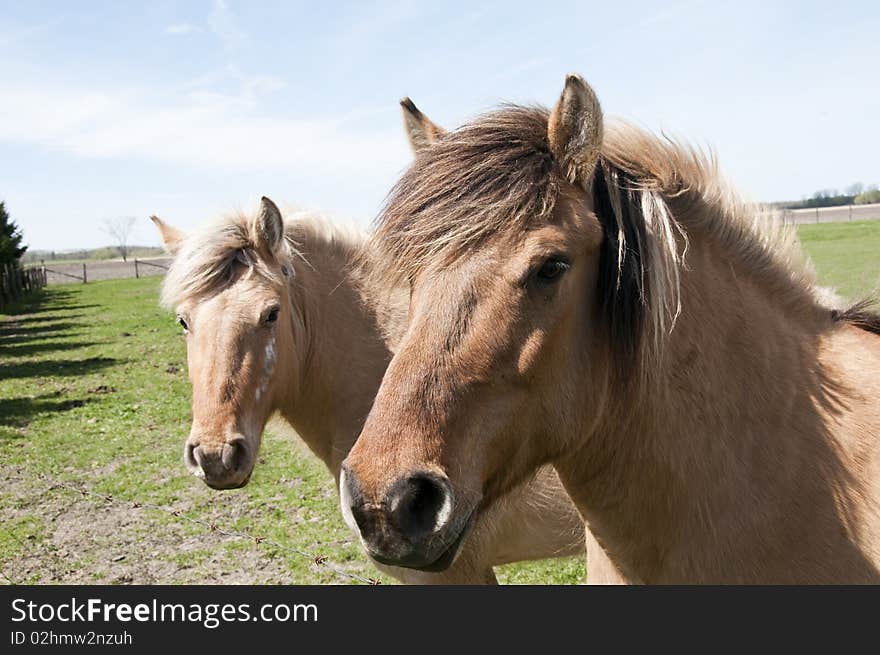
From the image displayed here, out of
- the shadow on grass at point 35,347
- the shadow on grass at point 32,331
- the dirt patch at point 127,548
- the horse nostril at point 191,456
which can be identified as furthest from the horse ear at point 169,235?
the shadow on grass at point 32,331

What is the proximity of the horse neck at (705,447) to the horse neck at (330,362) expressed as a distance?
232 cm

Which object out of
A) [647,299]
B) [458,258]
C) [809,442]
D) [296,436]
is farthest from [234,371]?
[809,442]

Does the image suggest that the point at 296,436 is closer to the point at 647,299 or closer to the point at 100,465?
the point at 647,299

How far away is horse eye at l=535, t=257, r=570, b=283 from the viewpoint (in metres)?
1.94

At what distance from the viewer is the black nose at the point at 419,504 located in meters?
1.69

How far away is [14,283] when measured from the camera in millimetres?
37500

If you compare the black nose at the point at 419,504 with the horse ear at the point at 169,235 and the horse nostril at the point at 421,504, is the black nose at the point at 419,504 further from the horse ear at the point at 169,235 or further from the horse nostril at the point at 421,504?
the horse ear at the point at 169,235

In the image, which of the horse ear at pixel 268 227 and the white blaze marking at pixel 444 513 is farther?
the horse ear at pixel 268 227

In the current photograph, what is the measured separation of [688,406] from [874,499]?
0.65 m

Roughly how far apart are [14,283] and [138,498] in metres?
35.8

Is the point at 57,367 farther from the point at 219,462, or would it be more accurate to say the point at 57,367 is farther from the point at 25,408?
the point at 219,462

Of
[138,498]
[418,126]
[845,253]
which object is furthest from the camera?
[845,253]

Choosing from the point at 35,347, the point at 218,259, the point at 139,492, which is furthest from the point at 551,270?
the point at 35,347

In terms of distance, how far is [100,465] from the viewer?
9.77 m
